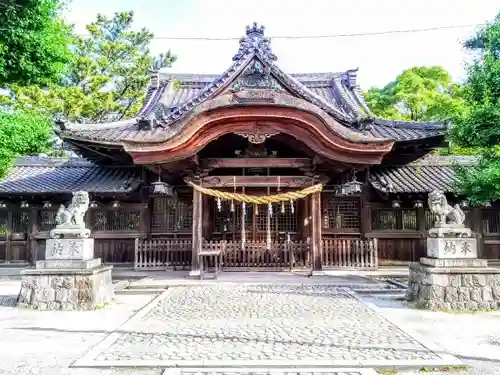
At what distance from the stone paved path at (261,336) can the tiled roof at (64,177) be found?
698 cm

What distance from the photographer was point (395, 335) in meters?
5.63

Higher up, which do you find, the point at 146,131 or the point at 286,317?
the point at 146,131

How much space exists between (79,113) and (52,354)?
22285mm

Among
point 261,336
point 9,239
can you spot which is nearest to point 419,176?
point 261,336

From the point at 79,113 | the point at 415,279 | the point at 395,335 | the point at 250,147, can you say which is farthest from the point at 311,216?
the point at 79,113

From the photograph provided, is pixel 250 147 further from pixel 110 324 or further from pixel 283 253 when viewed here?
pixel 110 324

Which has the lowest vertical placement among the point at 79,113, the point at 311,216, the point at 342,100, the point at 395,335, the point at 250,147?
the point at 395,335

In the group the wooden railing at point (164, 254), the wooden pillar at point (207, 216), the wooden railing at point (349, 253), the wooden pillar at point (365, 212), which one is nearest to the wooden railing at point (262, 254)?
the wooden railing at point (349, 253)

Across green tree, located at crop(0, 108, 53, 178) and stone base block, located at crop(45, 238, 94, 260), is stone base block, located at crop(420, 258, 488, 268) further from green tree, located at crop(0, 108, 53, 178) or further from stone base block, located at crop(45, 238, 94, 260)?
green tree, located at crop(0, 108, 53, 178)

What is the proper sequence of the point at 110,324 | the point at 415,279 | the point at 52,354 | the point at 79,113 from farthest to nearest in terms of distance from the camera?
the point at 79,113
the point at 415,279
the point at 110,324
the point at 52,354

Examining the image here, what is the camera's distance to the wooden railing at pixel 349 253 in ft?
42.8

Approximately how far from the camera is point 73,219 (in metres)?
8.13

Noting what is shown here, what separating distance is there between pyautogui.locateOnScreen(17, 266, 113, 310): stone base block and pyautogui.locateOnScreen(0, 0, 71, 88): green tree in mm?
4245

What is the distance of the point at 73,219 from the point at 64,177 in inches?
328
